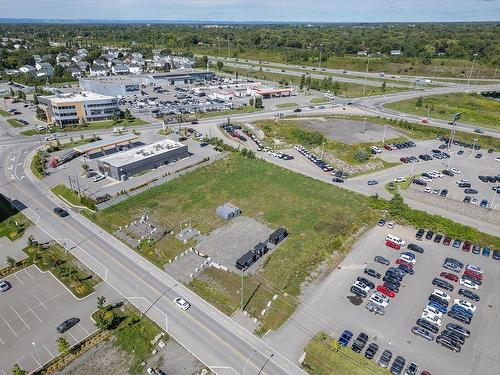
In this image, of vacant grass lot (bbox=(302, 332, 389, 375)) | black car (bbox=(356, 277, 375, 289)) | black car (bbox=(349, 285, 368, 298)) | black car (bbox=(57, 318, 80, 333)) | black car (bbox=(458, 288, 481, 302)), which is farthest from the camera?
black car (bbox=(356, 277, 375, 289))

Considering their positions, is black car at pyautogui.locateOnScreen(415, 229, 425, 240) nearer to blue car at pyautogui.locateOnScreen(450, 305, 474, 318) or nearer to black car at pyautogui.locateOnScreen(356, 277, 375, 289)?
blue car at pyautogui.locateOnScreen(450, 305, 474, 318)

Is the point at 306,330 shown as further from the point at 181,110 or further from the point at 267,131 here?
the point at 181,110

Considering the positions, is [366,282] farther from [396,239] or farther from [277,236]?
[277,236]

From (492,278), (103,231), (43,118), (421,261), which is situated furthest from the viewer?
(43,118)

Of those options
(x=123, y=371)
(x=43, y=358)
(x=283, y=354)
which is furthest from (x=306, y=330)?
(x=43, y=358)

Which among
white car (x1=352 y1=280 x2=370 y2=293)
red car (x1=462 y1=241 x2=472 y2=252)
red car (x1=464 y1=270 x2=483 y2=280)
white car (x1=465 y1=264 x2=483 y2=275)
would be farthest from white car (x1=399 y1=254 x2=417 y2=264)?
red car (x1=462 y1=241 x2=472 y2=252)

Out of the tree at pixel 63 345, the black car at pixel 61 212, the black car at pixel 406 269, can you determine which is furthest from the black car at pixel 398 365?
the black car at pixel 61 212
